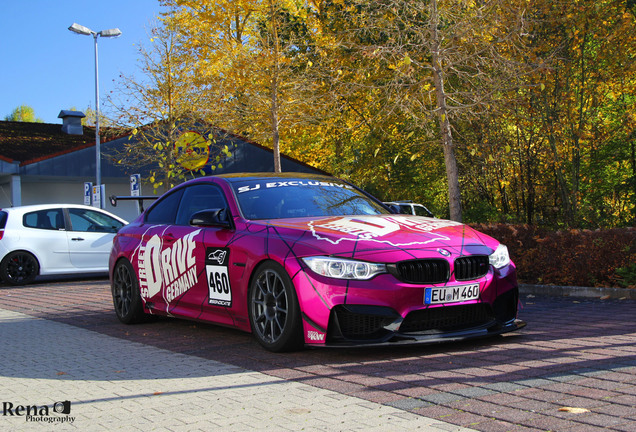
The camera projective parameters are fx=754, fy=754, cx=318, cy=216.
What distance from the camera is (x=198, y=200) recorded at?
7902 millimetres

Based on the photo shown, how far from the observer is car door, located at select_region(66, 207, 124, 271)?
16000 mm

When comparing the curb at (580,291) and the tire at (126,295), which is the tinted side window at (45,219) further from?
the curb at (580,291)

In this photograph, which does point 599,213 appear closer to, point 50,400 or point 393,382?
point 393,382

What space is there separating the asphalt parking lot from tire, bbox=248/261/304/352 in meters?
0.15

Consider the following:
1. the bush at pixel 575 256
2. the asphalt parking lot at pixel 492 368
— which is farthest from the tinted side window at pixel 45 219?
the bush at pixel 575 256

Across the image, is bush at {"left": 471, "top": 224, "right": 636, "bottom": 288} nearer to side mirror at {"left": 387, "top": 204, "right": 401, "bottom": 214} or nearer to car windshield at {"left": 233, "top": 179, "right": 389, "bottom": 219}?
side mirror at {"left": 387, "top": 204, "right": 401, "bottom": 214}

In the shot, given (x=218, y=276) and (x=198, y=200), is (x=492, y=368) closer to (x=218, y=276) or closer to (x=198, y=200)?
(x=218, y=276)

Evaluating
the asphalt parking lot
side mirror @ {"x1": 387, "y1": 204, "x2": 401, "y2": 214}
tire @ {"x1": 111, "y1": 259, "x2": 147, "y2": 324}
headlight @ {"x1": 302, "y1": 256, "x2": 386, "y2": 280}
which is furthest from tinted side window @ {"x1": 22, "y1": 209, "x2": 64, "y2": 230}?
headlight @ {"x1": 302, "y1": 256, "x2": 386, "y2": 280}

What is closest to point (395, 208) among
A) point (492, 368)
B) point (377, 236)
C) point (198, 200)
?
point (377, 236)

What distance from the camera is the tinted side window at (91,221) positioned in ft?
53.0

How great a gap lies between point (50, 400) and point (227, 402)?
4.07ft

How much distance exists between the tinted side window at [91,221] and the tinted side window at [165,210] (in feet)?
25.9

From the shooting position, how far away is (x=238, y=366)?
233 inches

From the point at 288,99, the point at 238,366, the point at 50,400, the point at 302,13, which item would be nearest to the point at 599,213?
the point at 288,99
